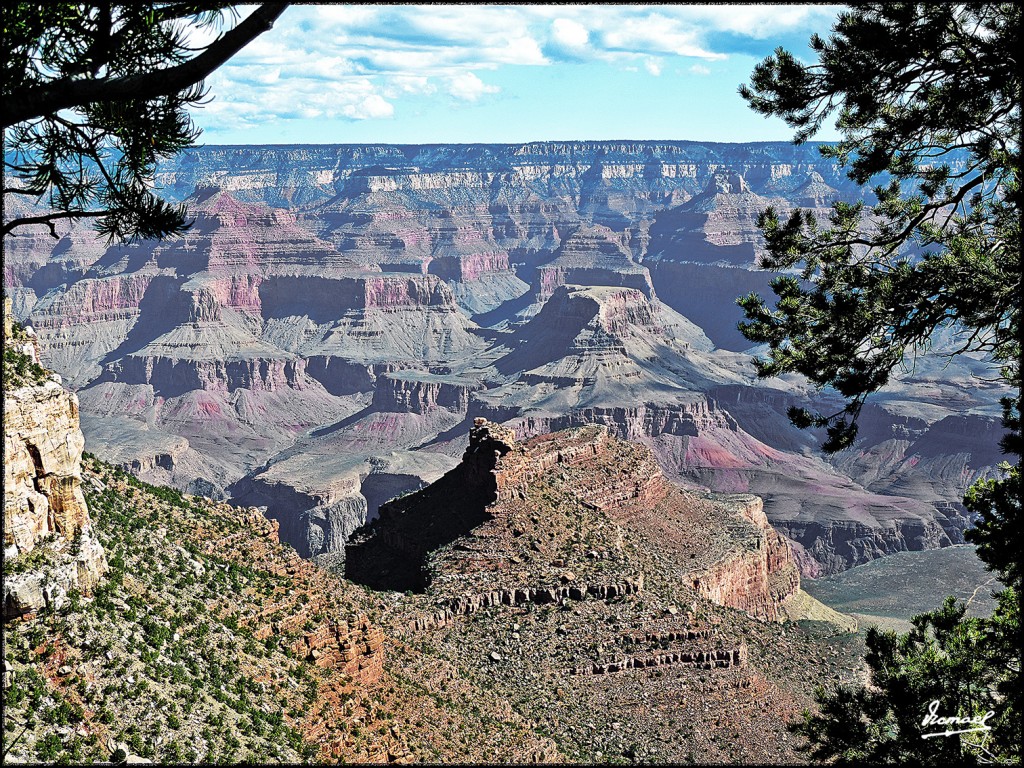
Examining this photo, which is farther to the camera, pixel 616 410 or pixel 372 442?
pixel 372 442

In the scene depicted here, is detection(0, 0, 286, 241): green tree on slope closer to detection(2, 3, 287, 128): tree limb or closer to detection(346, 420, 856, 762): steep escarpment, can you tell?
detection(2, 3, 287, 128): tree limb

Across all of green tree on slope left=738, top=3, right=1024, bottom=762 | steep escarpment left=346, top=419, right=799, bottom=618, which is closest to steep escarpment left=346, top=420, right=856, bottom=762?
steep escarpment left=346, top=419, right=799, bottom=618

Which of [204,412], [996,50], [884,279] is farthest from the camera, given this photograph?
[204,412]

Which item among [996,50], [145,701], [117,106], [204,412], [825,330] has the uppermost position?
[996,50]

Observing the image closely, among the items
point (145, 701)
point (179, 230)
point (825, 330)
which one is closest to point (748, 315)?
point (825, 330)

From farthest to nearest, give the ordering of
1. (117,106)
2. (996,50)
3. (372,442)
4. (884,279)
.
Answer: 1. (372,442)
2. (884,279)
3. (996,50)
4. (117,106)

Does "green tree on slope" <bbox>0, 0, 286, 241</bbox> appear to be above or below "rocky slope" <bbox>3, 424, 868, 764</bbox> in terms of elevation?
above

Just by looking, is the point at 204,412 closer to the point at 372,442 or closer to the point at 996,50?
the point at 372,442
